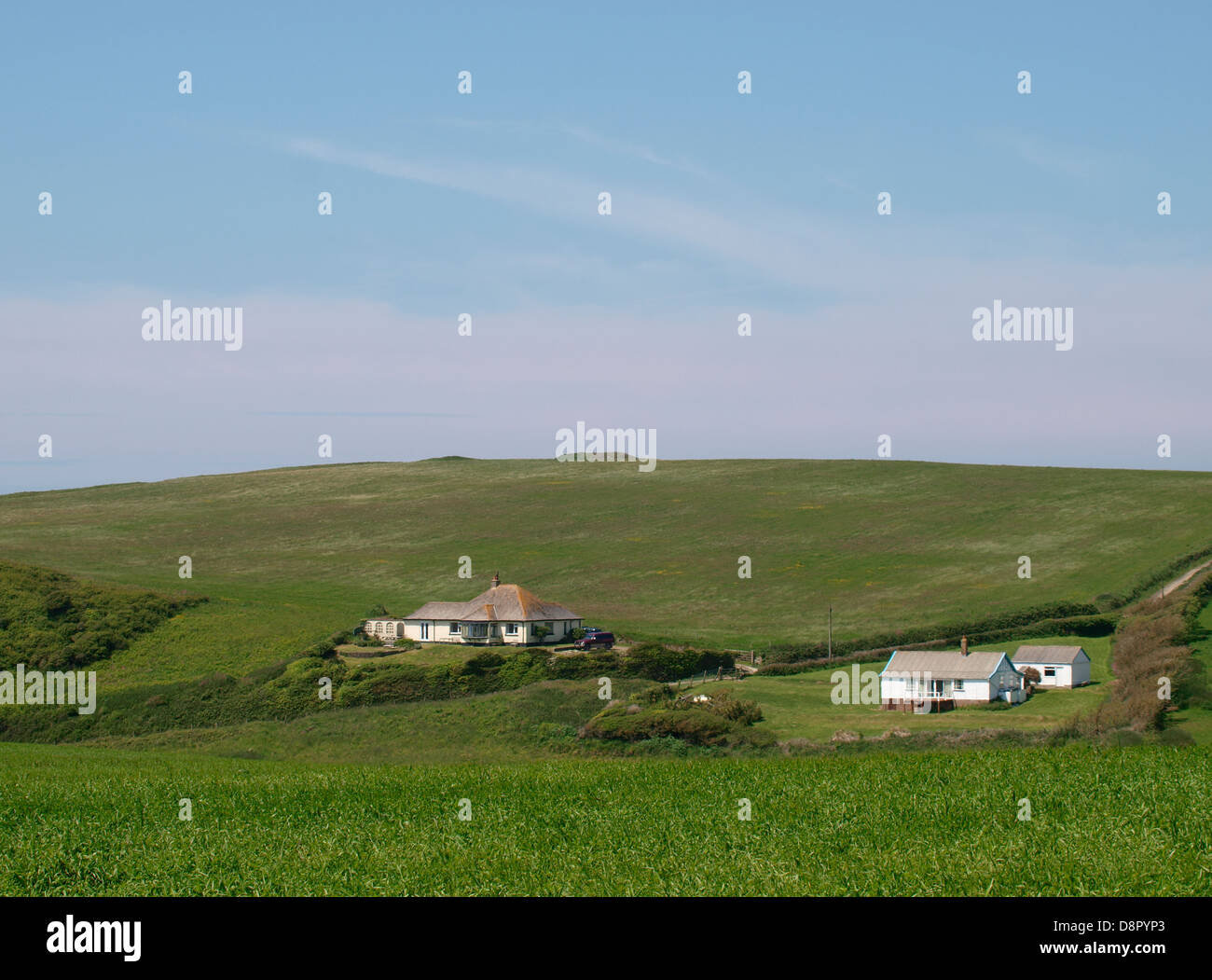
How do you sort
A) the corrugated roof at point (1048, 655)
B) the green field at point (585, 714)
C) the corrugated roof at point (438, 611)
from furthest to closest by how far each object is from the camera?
the corrugated roof at point (438, 611) → the corrugated roof at point (1048, 655) → the green field at point (585, 714)

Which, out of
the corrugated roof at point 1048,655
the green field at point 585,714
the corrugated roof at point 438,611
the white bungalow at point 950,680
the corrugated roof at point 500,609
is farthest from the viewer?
the corrugated roof at point 438,611

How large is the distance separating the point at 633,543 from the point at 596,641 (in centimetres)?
3165

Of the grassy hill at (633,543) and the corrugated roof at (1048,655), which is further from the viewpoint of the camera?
the grassy hill at (633,543)

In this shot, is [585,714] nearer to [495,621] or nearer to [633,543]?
[495,621]

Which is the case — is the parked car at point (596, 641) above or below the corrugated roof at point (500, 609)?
below

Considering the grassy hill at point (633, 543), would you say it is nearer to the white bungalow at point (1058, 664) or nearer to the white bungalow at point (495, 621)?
the white bungalow at point (495, 621)

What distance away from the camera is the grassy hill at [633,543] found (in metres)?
76.4

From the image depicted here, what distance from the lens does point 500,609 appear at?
77.9 m

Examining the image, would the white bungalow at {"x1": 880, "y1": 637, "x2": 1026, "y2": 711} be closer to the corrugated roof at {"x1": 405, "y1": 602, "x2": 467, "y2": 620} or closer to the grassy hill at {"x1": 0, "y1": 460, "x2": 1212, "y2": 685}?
the grassy hill at {"x1": 0, "y1": 460, "x2": 1212, "y2": 685}

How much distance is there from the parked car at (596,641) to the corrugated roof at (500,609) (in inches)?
185

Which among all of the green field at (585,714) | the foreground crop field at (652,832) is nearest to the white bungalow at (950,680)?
→ the green field at (585,714)

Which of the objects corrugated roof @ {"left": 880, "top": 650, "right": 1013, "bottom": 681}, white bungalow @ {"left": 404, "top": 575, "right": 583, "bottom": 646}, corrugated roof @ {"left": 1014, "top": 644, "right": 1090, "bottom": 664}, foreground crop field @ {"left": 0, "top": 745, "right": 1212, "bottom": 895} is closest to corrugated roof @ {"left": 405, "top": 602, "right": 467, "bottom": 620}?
white bungalow @ {"left": 404, "top": 575, "right": 583, "bottom": 646}

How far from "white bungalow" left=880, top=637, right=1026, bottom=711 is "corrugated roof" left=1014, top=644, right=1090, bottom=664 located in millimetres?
1476
